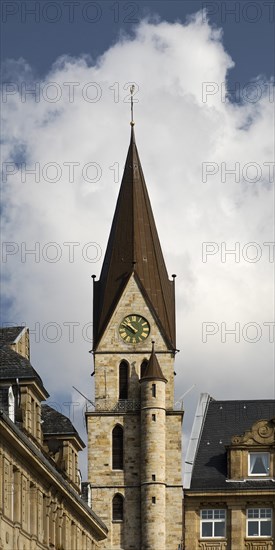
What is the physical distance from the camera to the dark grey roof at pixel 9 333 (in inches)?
2496

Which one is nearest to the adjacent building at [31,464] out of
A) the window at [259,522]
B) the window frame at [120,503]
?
the window at [259,522]

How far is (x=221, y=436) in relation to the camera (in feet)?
331

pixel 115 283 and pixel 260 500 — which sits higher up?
pixel 115 283

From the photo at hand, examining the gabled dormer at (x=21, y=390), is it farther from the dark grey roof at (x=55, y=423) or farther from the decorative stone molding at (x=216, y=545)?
the decorative stone molding at (x=216, y=545)

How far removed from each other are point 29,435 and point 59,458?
12417 millimetres

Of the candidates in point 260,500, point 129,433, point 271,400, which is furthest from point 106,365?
point 260,500

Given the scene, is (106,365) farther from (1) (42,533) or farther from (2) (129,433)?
(1) (42,533)

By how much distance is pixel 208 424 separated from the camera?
103 meters

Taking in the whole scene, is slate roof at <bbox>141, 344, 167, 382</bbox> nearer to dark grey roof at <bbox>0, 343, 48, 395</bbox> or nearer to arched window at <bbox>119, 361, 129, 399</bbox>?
arched window at <bbox>119, 361, 129, 399</bbox>

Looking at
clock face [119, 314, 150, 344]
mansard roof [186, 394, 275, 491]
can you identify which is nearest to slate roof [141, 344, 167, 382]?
clock face [119, 314, 150, 344]

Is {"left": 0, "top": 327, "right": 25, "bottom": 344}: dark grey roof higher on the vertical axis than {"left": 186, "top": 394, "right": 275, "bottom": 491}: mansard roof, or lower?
lower

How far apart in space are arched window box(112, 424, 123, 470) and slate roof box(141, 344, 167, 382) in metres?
4.07

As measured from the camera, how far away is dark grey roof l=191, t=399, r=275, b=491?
95.7 m

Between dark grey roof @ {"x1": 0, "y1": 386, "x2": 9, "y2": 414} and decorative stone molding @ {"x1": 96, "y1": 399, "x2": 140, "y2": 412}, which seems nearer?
dark grey roof @ {"x1": 0, "y1": 386, "x2": 9, "y2": 414}
